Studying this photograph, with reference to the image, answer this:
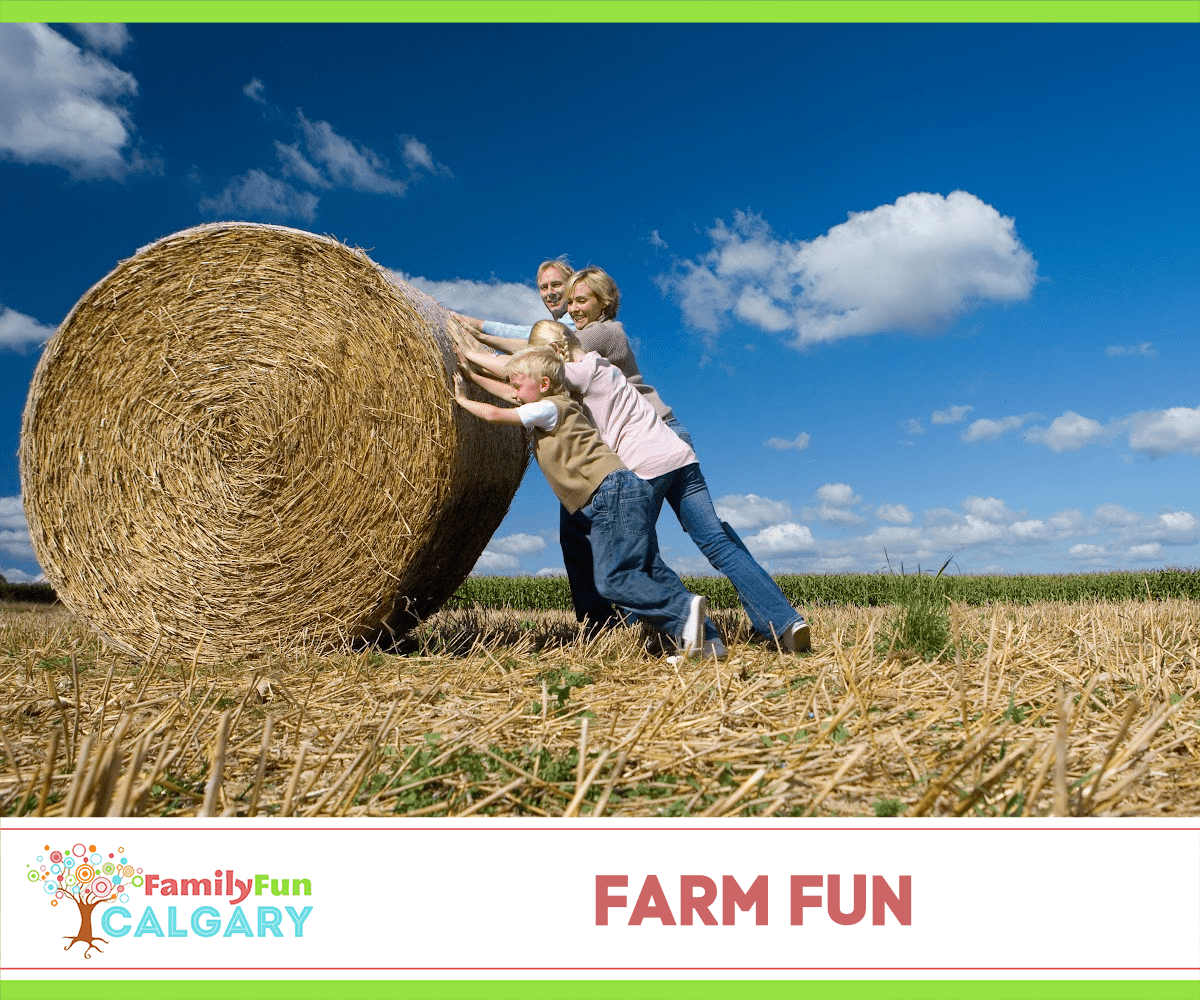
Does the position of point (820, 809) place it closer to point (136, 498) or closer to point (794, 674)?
point (794, 674)

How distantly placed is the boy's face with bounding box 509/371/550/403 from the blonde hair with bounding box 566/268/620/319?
0.89m

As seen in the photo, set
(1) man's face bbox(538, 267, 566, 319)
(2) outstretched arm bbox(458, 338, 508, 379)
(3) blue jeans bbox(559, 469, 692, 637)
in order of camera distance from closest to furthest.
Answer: (3) blue jeans bbox(559, 469, 692, 637), (2) outstretched arm bbox(458, 338, 508, 379), (1) man's face bbox(538, 267, 566, 319)

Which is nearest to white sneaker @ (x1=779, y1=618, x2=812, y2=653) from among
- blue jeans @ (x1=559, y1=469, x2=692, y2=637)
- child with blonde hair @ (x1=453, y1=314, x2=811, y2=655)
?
child with blonde hair @ (x1=453, y1=314, x2=811, y2=655)

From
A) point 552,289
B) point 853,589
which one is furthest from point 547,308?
point 853,589

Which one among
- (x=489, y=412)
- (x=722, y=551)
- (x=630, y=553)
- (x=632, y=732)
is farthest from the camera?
(x=722, y=551)

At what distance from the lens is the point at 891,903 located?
6.09 feet

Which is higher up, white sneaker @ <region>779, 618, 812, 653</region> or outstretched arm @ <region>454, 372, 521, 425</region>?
outstretched arm @ <region>454, 372, 521, 425</region>

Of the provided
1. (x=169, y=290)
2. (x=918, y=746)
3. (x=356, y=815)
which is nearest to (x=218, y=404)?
(x=169, y=290)

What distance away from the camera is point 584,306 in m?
5.54

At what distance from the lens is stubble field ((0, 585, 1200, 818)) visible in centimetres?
250

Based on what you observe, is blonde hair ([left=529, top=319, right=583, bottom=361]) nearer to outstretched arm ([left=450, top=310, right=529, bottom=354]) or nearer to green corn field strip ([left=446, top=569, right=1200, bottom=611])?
outstretched arm ([left=450, top=310, right=529, bottom=354])

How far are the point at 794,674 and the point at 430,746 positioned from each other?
75.5 inches

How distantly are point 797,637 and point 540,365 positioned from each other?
6.76ft

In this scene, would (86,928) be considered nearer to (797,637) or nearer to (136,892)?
(136,892)
